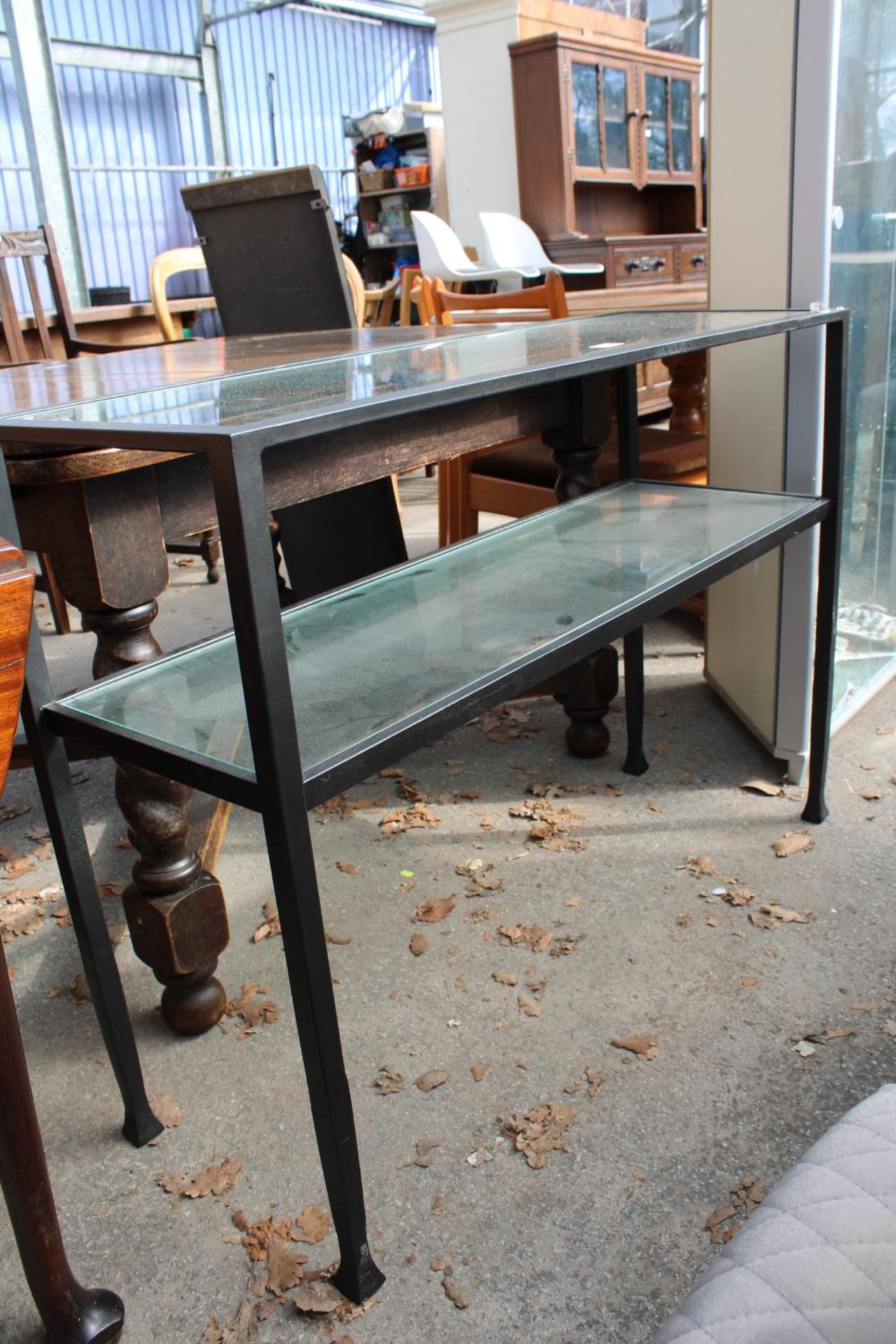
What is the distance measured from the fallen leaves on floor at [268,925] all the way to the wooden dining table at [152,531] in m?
0.16

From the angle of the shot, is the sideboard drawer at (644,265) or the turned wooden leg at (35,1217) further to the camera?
the sideboard drawer at (644,265)

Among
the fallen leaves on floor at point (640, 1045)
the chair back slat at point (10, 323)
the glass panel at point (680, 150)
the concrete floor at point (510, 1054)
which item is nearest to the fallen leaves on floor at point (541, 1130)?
the concrete floor at point (510, 1054)

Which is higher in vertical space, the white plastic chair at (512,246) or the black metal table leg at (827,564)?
the white plastic chair at (512,246)

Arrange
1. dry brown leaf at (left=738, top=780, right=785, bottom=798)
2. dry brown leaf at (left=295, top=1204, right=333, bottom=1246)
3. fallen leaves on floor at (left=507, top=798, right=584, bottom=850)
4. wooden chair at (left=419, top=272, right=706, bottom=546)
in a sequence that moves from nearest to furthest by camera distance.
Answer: dry brown leaf at (left=295, top=1204, right=333, bottom=1246), fallen leaves on floor at (left=507, top=798, right=584, bottom=850), dry brown leaf at (left=738, top=780, right=785, bottom=798), wooden chair at (left=419, top=272, right=706, bottom=546)

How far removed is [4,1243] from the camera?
4.10ft

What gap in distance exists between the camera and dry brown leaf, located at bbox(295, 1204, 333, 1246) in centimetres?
122

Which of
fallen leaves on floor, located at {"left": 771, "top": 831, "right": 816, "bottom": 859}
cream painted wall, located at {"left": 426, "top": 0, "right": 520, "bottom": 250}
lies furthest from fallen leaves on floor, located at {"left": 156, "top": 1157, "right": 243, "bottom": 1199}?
cream painted wall, located at {"left": 426, "top": 0, "right": 520, "bottom": 250}

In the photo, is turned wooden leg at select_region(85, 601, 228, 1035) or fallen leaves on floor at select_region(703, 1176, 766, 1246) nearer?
fallen leaves on floor at select_region(703, 1176, 766, 1246)

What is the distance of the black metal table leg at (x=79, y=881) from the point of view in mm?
1183

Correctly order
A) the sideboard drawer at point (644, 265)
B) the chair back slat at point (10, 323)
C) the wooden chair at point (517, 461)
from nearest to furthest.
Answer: the wooden chair at point (517, 461) → the chair back slat at point (10, 323) → the sideboard drawer at point (644, 265)

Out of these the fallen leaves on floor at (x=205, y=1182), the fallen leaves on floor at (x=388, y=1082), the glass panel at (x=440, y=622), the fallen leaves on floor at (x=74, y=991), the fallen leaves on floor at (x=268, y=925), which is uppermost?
the glass panel at (x=440, y=622)

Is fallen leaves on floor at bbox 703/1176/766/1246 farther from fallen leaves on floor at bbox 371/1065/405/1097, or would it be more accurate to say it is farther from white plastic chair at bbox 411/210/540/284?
white plastic chair at bbox 411/210/540/284

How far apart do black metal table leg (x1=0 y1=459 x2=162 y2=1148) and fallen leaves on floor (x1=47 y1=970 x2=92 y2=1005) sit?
1.01 ft

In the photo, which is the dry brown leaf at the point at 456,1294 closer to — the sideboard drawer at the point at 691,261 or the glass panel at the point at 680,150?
the sideboard drawer at the point at 691,261
